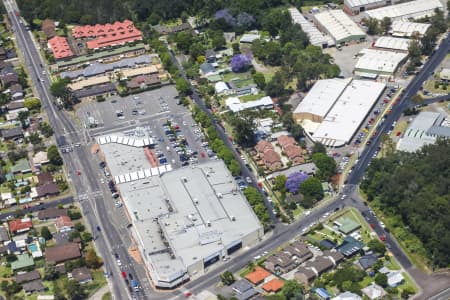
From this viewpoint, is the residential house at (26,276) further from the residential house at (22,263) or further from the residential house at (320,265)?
the residential house at (320,265)

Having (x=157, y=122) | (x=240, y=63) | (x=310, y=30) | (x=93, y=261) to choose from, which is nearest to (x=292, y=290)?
(x=93, y=261)

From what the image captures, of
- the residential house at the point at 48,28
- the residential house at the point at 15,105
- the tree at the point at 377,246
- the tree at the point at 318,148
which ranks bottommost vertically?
the tree at the point at 377,246

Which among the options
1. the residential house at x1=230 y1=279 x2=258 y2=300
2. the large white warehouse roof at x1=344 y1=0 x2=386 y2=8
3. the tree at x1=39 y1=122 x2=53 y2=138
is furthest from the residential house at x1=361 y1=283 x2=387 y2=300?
the large white warehouse roof at x1=344 y1=0 x2=386 y2=8

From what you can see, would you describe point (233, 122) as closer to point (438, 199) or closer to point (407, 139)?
point (407, 139)

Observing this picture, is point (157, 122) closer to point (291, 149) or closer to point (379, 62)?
point (291, 149)

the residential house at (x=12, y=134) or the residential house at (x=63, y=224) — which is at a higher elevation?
the residential house at (x=12, y=134)

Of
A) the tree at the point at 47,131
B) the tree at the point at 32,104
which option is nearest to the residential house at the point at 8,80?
the tree at the point at 32,104
